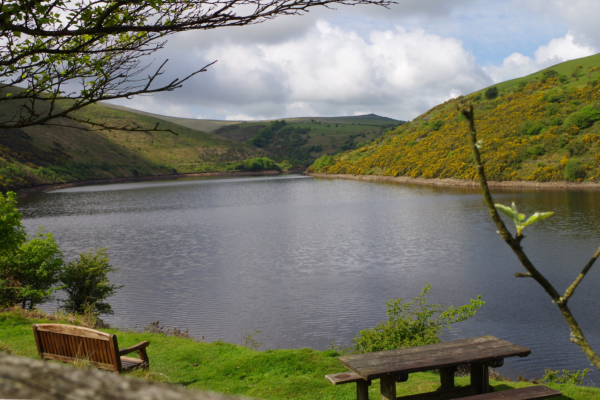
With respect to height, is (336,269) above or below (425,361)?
below

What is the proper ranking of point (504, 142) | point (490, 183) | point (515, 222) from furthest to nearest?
1. point (504, 142)
2. point (490, 183)
3. point (515, 222)

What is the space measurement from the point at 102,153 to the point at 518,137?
94704mm

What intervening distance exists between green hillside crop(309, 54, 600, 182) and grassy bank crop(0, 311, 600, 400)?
45.7 meters

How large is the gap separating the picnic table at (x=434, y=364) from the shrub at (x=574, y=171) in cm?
4626

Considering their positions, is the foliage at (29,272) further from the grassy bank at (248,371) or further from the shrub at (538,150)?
the shrub at (538,150)

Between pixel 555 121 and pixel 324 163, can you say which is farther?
pixel 324 163

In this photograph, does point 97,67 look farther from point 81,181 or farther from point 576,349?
point 81,181

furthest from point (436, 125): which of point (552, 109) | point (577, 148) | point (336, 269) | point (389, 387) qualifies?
point (389, 387)

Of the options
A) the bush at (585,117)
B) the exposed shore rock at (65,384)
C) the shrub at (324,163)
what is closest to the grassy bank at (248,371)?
the exposed shore rock at (65,384)

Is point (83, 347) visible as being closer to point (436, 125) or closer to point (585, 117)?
point (585, 117)

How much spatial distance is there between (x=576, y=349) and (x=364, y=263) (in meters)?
9.72

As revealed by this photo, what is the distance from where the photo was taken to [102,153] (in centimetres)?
11475

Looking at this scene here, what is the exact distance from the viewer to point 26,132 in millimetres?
104000

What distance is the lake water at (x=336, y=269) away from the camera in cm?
1262
